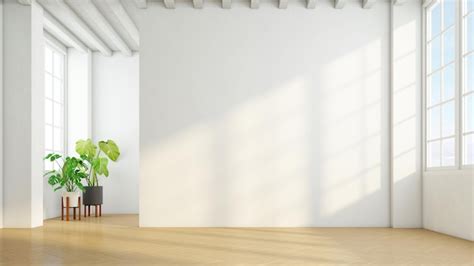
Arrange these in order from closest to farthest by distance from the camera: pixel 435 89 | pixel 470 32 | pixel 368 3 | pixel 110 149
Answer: pixel 470 32 < pixel 435 89 < pixel 368 3 < pixel 110 149

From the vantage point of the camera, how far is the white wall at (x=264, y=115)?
10453mm

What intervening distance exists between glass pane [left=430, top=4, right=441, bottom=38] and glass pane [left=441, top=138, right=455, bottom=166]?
6.31ft

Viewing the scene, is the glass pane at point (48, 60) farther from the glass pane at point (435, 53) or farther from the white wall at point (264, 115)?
the glass pane at point (435, 53)

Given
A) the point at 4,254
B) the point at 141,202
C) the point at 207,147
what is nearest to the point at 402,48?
the point at 207,147

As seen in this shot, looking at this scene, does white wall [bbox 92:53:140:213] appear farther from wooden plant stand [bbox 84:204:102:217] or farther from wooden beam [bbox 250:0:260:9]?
wooden beam [bbox 250:0:260:9]

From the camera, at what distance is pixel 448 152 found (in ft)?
30.1

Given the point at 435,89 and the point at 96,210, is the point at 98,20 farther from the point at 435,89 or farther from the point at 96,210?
the point at 435,89

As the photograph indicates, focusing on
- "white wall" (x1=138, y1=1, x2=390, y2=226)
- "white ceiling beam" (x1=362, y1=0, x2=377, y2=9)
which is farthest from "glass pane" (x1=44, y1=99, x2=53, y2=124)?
"white ceiling beam" (x1=362, y1=0, x2=377, y2=9)

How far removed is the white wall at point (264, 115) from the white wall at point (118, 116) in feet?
15.0

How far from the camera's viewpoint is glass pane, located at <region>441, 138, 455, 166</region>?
9031 millimetres

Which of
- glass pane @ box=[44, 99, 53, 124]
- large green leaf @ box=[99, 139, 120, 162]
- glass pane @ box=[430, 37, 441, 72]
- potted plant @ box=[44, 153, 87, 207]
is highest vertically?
glass pane @ box=[430, 37, 441, 72]

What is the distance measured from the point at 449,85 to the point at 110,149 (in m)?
8.47

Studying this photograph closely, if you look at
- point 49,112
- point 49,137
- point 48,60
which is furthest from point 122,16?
point 49,137

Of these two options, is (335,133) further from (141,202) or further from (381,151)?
(141,202)
